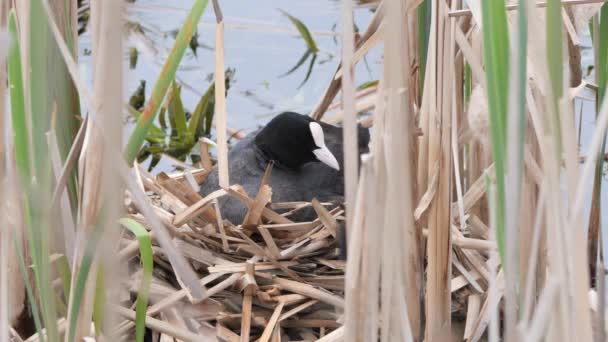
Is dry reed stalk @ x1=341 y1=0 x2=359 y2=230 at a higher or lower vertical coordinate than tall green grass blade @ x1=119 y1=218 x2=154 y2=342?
higher

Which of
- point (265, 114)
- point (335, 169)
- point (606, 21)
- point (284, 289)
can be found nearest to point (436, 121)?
point (606, 21)

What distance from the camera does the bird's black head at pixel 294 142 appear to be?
82.1 inches

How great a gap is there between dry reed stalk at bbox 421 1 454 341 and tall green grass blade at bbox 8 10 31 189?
1.69 ft

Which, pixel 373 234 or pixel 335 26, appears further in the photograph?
pixel 335 26

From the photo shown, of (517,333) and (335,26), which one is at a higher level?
(335,26)

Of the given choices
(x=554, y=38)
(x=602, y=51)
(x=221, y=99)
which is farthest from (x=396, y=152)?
(x=221, y=99)

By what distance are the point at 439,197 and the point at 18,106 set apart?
0.57 metres

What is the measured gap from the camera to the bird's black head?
2.09 m

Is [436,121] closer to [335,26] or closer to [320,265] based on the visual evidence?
[320,265]

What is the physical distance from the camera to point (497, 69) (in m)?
0.88

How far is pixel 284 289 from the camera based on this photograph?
166 cm

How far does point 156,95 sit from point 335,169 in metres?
1.07

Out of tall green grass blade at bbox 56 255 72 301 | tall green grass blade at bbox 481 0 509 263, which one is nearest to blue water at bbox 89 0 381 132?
tall green grass blade at bbox 56 255 72 301

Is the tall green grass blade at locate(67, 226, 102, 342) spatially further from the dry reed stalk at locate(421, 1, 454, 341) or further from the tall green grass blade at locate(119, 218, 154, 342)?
the dry reed stalk at locate(421, 1, 454, 341)
